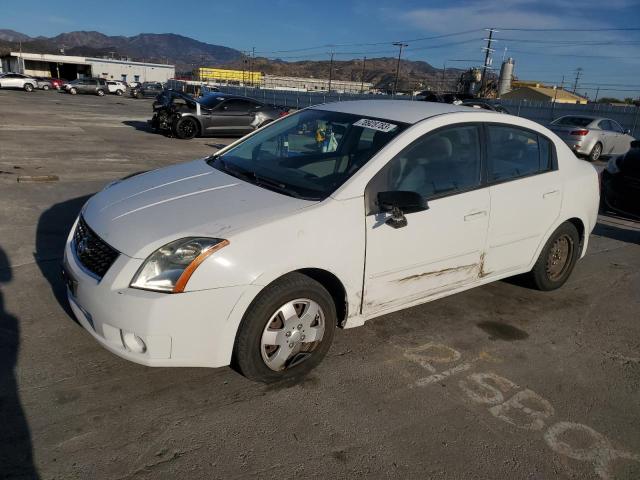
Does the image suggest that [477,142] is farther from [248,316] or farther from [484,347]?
[248,316]

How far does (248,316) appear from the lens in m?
2.77

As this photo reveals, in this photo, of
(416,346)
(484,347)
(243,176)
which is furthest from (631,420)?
(243,176)

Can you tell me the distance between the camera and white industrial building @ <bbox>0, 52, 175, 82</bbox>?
73125 mm

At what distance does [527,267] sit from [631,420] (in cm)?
166

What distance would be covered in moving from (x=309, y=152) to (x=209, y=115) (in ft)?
42.4

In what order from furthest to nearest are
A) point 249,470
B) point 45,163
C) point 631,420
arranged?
point 45,163
point 631,420
point 249,470

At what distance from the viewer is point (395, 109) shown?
3902mm

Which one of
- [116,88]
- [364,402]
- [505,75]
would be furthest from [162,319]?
[505,75]


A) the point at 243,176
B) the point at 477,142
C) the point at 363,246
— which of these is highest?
the point at 477,142

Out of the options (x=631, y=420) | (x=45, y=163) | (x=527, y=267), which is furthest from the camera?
(x=45, y=163)

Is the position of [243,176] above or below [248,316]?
above

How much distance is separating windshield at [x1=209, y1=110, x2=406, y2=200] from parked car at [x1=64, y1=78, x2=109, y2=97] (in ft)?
148

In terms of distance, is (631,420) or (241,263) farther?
(631,420)

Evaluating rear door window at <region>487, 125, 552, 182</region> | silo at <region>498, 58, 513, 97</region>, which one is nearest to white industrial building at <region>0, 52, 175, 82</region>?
silo at <region>498, 58, 513, 97</region>
